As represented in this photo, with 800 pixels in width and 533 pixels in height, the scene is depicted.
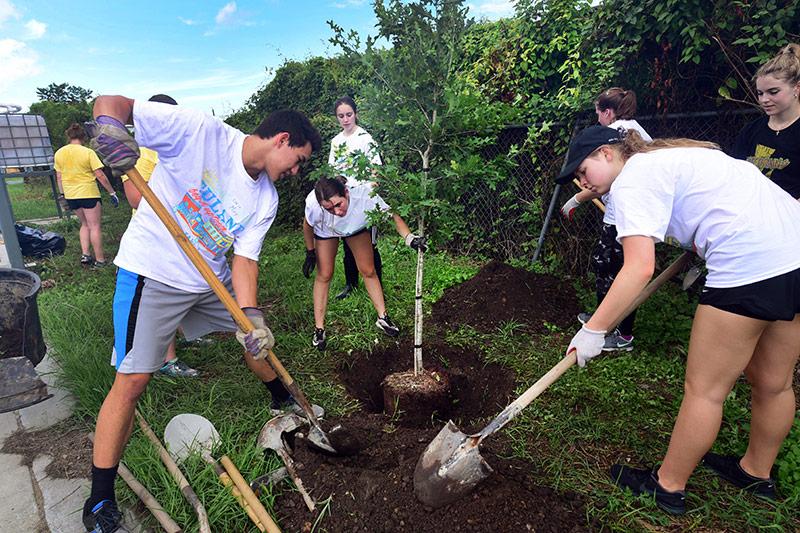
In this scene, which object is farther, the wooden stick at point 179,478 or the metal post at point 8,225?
the metal post at point 8,225

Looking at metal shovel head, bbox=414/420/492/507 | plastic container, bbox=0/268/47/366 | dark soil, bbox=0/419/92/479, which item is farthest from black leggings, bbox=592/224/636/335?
plastic container, bbox=0/268/47/366

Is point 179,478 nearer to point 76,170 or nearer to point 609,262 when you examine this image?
point 609,262

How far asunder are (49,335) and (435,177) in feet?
11.2

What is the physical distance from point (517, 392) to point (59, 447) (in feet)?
9.06

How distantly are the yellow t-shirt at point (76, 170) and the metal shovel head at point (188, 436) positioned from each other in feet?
16.3

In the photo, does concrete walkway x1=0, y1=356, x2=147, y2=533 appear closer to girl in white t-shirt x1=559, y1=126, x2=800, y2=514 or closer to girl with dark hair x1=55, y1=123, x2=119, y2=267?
girl in white t-shirt x1=559, y1=126, x2=800, y2=514

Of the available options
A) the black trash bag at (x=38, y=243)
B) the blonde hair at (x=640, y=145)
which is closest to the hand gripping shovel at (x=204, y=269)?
the blonde hair at (x=640, y=145)

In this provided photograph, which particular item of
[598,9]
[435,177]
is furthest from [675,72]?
[435,177]

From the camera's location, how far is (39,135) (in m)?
6.07

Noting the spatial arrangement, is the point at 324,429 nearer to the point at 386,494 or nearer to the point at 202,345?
the point at 386,494

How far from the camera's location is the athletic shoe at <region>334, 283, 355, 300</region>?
15.1ft

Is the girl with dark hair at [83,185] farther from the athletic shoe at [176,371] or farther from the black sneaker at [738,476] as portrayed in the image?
the black sneaker at [738,476]

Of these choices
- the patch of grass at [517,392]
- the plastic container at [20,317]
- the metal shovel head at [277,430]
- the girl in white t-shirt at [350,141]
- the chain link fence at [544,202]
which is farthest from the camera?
the girl in white t-shirt at [350,141]

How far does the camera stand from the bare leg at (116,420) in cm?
194
